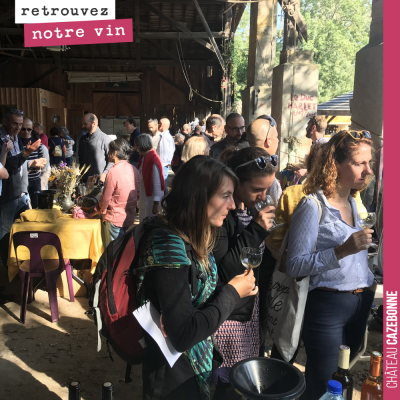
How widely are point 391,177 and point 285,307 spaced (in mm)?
907

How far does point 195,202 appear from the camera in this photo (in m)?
1.52

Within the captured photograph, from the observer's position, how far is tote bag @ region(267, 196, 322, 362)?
1.88m

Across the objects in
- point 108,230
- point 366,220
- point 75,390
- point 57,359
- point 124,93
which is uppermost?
point 124,93

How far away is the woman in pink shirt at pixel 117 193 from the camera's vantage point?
4434 mm

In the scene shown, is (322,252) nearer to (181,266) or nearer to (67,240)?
(181,266)

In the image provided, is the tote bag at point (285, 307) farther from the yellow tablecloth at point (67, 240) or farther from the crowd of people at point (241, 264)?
the yellow tablecloth at point (67, 240)

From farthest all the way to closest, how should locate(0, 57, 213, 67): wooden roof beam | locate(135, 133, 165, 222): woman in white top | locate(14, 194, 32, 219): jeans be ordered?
locate(0, 57, 213, 67): wooden roof beam
locate(135, 133, 165, 222): woman in white top
locate(14, 194, 32, 219): jeans

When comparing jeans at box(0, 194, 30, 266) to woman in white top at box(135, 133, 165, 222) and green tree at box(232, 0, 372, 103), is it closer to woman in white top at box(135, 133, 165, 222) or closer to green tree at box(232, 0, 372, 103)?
woman in white top at box(135, 133, 165, 222)

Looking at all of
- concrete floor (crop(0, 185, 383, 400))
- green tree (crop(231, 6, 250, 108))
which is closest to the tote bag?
concrete floor (crop(0, 185, 383, 400))

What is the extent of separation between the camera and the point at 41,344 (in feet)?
12.0

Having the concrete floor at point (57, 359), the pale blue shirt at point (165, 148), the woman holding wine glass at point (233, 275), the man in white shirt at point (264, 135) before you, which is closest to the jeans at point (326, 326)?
the woman holding wine glass at point (233, 275)

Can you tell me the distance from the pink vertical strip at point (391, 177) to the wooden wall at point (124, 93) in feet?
54.8

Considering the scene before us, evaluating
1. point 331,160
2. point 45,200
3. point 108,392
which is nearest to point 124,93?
point 45,200

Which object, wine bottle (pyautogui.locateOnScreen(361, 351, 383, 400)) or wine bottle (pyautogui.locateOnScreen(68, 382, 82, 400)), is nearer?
wine bottle (pyautogui.locateOnScreen(361, 351, 383, 400))
